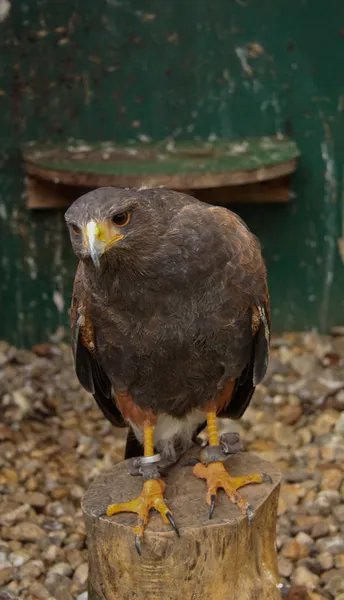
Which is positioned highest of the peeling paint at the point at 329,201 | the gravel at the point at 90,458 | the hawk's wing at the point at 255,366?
the hawk's wing at the point at 255,366

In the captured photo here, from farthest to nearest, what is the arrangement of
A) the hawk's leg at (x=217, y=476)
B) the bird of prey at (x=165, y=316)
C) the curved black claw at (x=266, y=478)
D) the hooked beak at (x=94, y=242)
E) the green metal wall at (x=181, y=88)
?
1. the green metal wall at (x=181, y=88)
2. the curved black claw at (x=266, y=478)
3. the hawk's leg at (x=217, y=476)
4. the bird of prey at (x=165, y=316)
5. the hooked beak at (x=94, y=242)

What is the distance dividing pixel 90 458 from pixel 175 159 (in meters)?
1.63

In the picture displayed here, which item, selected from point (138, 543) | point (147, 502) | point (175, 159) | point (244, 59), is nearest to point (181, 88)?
point (244, 59)

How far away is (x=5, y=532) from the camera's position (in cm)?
337

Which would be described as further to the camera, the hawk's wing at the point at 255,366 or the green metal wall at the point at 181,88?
the green metal wall at the point at 181,88

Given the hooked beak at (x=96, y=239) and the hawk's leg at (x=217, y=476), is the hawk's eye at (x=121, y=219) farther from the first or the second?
the hawk's leg at (x=217, y=476)

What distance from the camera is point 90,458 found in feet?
13.1

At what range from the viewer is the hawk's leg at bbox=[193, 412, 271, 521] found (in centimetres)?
245

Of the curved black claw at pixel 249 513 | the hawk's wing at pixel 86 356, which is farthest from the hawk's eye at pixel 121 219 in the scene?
the curved black claw at pixel 249 513

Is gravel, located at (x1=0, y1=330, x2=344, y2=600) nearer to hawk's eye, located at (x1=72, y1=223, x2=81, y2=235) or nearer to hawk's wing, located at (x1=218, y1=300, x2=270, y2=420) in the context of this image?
hawk's wing, located at (x1=218, y1=300, x2=270, y2=420)

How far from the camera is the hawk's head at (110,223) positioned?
1993 millimetres

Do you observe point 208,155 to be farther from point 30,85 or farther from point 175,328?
point 175,328

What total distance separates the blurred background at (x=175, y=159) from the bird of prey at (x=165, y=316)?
4.75 feet

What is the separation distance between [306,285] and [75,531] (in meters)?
2.26
